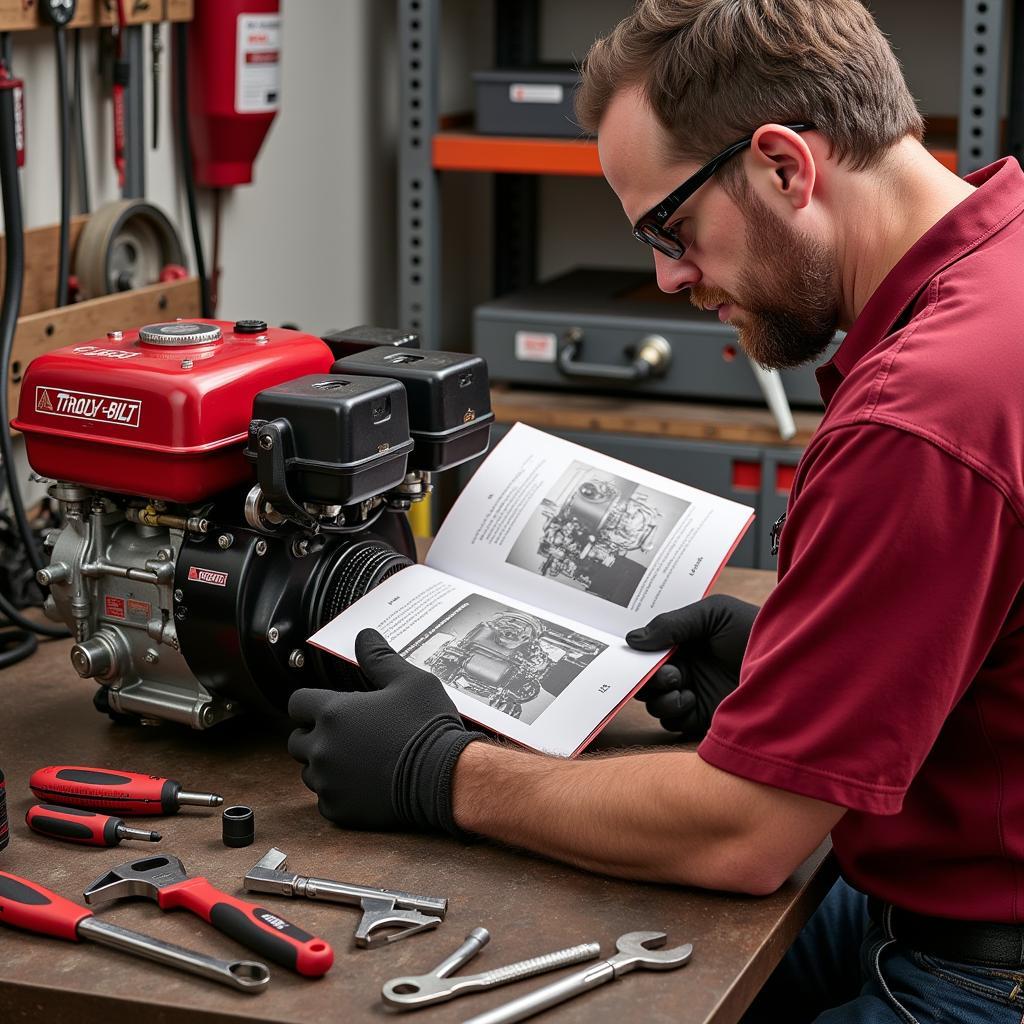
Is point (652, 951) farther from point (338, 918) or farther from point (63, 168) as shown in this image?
point (63, 168)

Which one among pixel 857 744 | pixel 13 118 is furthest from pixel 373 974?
pixel 13 118

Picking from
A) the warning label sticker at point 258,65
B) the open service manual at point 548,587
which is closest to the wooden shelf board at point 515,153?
the warning label sticker at point 258,65

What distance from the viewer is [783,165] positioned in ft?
3.43

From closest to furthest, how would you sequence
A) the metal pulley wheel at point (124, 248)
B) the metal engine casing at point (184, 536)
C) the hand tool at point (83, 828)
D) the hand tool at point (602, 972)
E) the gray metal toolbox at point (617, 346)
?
the hand tool at point (602, 972) → the hand tool at point (83, 828) → the metal engine casing at point (184, 536) → the metal pulley wheel at point (124, 248) → the gray metal toolbox at point (617, 346)

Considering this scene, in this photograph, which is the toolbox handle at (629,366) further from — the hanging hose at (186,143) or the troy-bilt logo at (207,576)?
the troy-bilt logo at (207,576)

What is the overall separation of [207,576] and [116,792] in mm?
185

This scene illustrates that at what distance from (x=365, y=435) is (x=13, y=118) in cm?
76

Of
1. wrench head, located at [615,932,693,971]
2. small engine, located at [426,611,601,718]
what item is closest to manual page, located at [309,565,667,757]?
small engine, located at [426,611,601,718]

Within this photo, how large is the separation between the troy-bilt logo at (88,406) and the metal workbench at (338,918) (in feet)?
0.94

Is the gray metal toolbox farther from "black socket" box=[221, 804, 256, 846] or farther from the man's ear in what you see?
"black socket" box=[221, 804, 256, 846]

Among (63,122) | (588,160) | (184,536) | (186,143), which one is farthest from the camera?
(588,160)

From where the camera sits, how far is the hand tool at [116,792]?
1.10 metres

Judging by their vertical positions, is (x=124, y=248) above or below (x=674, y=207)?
below

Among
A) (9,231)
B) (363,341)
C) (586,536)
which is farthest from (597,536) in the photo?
(9,231)
